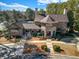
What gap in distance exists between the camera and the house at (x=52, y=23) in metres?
56.7

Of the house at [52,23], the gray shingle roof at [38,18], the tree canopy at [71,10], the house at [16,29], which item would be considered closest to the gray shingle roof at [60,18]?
the house at [52,23]

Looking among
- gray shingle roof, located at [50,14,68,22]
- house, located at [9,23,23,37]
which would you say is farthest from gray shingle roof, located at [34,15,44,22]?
house, located at [9,23,23,37]

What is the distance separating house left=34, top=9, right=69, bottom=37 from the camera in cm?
5666

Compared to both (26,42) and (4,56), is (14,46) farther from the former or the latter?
(4,56)

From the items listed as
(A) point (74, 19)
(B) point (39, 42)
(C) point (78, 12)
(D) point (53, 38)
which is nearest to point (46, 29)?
(D) point (53, 38)

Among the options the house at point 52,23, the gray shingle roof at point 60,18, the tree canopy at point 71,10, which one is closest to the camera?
the house at point 52,23

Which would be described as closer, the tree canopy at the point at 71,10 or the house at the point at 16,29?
the house at the point at 16,29

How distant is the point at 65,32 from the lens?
60906mm

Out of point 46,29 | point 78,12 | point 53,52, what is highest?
point 78,12

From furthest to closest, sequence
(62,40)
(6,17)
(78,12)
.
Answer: (6,17)
(78,12)
(62,40)

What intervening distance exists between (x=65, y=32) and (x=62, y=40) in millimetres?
8391

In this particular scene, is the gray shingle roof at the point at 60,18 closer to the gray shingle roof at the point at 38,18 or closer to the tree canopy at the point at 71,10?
the tree canopy at the point at 71,10

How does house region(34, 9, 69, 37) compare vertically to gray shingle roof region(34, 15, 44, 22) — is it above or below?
below

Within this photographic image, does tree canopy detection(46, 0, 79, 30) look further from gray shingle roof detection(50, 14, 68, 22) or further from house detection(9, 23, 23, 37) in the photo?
house detection(9, 23, 23, 37)
